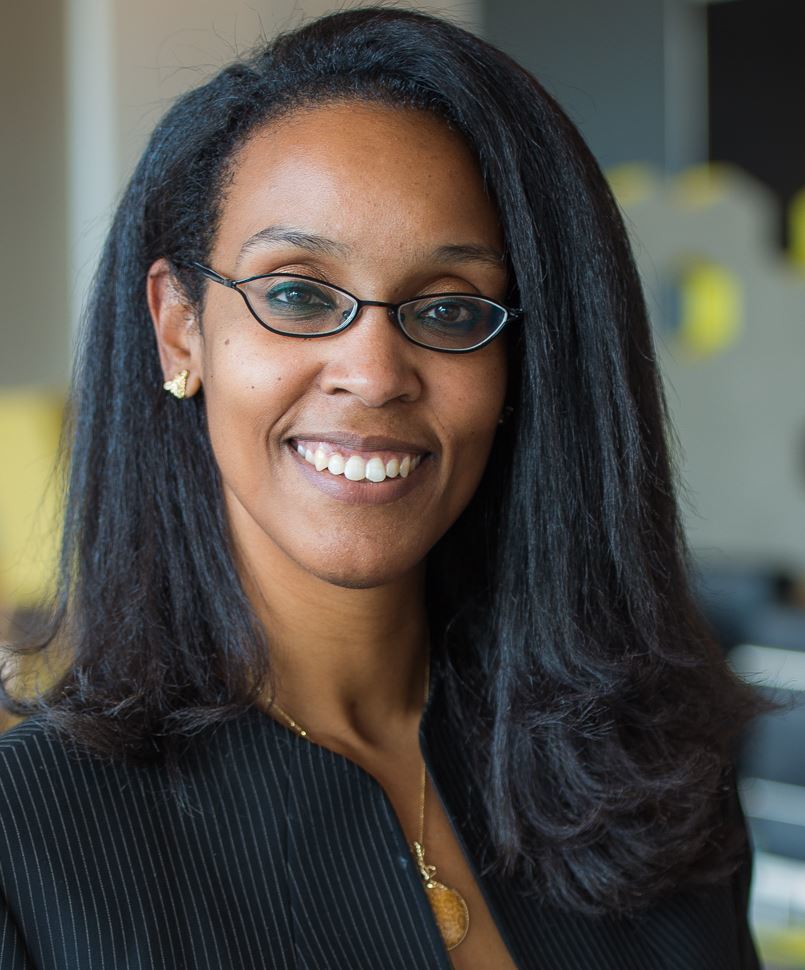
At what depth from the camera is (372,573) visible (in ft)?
4.41

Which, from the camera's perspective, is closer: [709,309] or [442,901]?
[442,901]

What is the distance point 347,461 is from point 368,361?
11cm

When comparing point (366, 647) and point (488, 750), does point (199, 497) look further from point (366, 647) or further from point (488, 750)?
point (488, 750)

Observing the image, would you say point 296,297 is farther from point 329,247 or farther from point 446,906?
point 446,906

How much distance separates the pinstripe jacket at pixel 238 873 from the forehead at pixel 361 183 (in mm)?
528

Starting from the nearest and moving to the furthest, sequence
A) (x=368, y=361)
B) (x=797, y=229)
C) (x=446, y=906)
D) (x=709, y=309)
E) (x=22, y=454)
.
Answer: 1. (x=368, y=361)
2. (x=446, y=906)
3. (x=22, y=454)
4. (x=797, y=229)
5. (x=709, y=309)

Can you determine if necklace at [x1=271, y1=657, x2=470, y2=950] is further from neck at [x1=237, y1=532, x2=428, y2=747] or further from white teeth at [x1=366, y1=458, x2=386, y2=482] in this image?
white teeth at [x1=366, y1=458, x2=386, y2=482]

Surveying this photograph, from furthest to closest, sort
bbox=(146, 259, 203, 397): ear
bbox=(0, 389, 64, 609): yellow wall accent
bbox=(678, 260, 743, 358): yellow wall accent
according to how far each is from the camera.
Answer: bbox=(678, 260, 743, 358): yellow wall accent → bbox=(0, 389, 64, 609): yellow wall accent → bbox=(146, 259, 203, 397): ear

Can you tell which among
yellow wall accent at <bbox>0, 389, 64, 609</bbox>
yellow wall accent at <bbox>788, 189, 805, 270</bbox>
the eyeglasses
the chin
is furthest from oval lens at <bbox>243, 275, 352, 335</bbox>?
yellow wall accent at <bbox>788, 189, 805, 270</bbox>

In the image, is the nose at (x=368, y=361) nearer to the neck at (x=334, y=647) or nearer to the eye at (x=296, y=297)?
the eye at (x=296, y=297)

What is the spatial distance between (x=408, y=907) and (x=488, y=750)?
0.91 ft

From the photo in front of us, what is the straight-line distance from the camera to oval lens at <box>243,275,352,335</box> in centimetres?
130

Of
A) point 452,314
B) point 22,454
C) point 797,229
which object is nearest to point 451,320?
point 452,314

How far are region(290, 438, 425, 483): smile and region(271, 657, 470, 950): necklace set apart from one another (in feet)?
0.94
